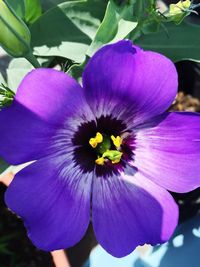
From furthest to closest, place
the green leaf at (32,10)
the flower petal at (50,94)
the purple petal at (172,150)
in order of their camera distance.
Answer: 1. the green leaf at (32,10)
2. the purple petal at (172,150)
3. the flower petal at (50,94)

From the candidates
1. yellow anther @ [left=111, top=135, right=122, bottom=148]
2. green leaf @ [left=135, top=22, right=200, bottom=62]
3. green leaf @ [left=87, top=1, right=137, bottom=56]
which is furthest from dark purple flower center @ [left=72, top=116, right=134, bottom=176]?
green leaf @ [left=135, top=22, right=200, bottom=62]

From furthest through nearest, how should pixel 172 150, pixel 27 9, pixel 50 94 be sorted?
1. pixel 27 9
2. pixel 172 150
3. pixel 50 94

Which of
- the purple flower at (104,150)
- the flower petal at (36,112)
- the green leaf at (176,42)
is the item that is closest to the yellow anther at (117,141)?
the purple flower at (104,150)

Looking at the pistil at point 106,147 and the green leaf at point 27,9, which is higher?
the green leaf at point 27,9

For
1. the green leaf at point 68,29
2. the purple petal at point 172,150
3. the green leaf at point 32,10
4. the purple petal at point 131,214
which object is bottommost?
the purple petal at point 131,214

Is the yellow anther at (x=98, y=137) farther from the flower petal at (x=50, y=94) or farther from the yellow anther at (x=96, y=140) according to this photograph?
the flower petal at (x=50, y=94)

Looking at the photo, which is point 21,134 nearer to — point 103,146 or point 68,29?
point 103,146

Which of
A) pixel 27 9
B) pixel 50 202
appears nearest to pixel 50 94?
pixel 50 202
